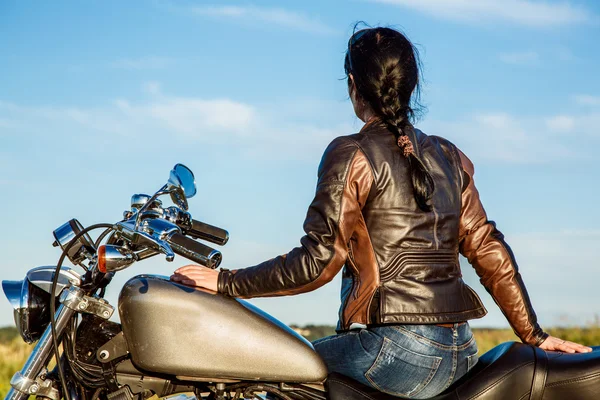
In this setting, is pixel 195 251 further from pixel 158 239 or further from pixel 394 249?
pixel 394 249

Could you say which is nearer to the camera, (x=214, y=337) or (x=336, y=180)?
(x=214, y=337)

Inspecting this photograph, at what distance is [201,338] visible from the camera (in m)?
2.73

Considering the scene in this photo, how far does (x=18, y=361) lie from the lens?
5.94 m

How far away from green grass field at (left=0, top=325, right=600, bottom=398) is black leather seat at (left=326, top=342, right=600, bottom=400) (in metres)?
2.82

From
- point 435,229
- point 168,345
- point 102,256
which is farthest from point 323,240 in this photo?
point 102,256

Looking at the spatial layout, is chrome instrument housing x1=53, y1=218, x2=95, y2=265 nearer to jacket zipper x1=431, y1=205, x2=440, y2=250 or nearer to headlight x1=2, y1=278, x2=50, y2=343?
headlight x1=2, y1=278, x2=50, y2=343

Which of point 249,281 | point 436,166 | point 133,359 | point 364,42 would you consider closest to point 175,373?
point 133,359

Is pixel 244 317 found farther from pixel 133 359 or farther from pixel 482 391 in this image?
pixel 482 391

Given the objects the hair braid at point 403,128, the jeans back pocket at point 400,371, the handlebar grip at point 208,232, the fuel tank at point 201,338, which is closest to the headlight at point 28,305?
the fuel tank at point 201,338

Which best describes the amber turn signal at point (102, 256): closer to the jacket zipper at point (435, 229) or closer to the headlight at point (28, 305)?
the headlight at point (28, 305)

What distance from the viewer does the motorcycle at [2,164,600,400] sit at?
2734 mm

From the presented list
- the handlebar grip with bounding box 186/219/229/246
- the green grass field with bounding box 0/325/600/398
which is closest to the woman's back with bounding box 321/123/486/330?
the handlebar grip with bounding box 186/219/229/246

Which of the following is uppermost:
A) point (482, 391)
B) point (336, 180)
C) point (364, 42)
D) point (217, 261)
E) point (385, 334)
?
point (364, 42)

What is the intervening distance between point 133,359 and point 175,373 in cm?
16
